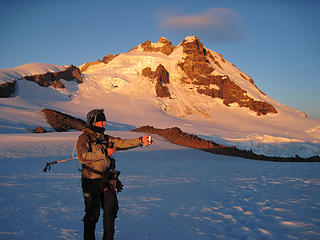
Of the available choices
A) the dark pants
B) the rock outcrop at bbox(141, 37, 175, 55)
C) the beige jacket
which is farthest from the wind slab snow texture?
the rock outcrop at bbox(141, 37, 175, 55)

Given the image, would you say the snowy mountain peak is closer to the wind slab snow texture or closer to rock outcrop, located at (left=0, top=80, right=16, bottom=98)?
rock outcrop, located at (left=0, top=80, right=16, bottom=98)

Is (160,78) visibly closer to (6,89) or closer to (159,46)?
(159,46)

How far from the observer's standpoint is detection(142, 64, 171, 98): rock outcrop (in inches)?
2379

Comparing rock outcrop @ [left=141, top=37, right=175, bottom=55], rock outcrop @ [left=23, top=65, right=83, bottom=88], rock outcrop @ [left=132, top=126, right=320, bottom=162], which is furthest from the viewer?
rock outcrop @ [left=141, top=37, right=175, bottom=55]

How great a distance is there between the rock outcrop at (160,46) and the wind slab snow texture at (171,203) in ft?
239

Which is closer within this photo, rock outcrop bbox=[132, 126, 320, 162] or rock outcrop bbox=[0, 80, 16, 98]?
rock outcrop bbox=[132, 126, 320, 162]

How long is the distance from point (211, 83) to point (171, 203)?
2386 inches

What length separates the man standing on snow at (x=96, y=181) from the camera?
3.63m

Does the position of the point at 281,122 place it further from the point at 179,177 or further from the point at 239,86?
the point at 179,177

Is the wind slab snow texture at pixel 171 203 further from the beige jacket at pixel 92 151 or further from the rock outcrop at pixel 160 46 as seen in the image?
the rock outcrop at pixel 160 46

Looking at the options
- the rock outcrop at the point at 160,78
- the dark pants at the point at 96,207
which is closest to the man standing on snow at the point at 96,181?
the dark pants at the point at 96,207

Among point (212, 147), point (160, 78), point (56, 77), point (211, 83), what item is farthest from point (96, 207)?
point (211, 83)

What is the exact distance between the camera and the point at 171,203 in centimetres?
688

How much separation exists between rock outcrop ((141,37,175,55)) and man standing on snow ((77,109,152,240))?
7913 cm
